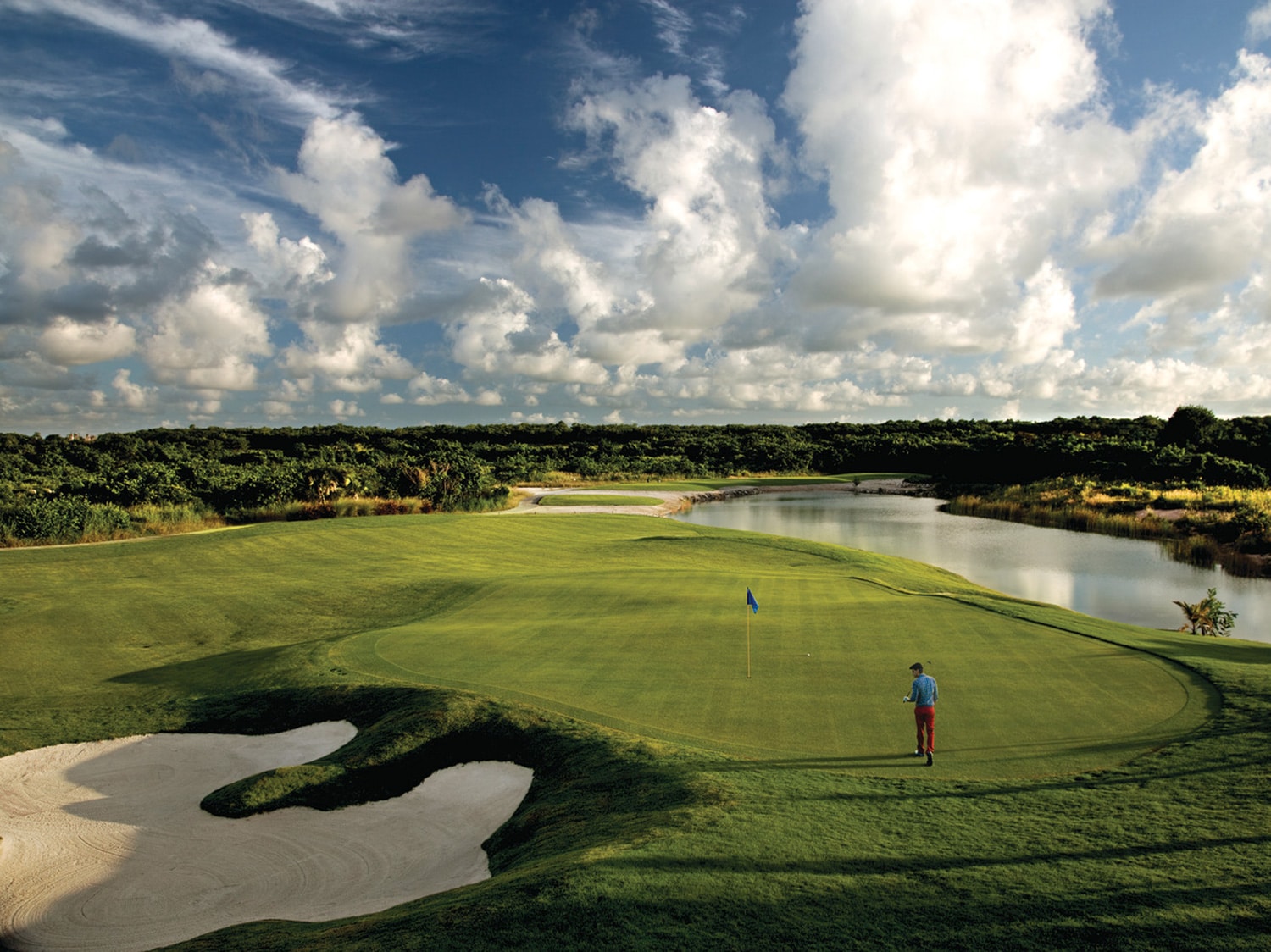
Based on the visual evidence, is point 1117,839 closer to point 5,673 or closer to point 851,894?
point 851,894

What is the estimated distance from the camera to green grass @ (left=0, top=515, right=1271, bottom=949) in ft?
15.0

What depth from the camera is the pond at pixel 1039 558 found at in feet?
75.0

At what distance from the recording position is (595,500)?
5200cm

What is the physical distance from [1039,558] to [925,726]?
1109 inches

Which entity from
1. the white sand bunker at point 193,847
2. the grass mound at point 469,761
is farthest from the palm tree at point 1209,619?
the white sand bunker at point 193,847

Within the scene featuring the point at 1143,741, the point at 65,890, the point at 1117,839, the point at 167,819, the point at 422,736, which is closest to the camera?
the point at 1117,839

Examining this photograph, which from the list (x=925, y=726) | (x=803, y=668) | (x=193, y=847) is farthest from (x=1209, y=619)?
(x=193, y=847)

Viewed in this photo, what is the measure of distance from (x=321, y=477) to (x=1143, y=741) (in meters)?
38.6

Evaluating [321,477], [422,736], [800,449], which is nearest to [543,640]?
[422,736]

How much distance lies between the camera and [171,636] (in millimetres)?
15461

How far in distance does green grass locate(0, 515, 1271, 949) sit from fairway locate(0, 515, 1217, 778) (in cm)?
7

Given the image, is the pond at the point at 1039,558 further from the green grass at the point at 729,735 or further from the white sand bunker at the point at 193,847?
the white sand bunker at the point at 193,847

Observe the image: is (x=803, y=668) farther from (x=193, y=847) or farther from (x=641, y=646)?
(x=193, y=847)

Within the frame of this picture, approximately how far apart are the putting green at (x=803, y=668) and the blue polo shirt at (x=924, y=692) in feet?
1.92
